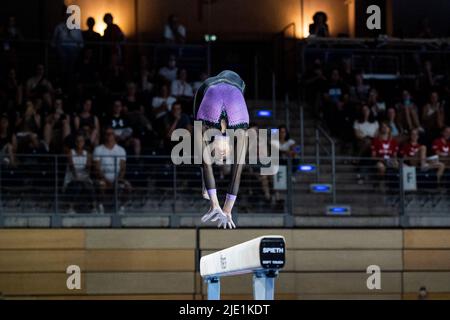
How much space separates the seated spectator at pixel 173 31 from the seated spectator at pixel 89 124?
2.94 m

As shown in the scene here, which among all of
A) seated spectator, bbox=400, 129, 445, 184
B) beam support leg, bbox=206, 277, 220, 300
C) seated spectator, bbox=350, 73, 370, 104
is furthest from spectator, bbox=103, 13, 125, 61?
beam support leg, bbox=206, 277, 220, 300

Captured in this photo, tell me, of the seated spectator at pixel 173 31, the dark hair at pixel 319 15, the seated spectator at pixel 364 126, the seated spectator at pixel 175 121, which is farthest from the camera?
the dark hair at pixel 319 15

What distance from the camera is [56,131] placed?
16.2 m

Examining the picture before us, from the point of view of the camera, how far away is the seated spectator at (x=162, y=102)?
16.7 metres

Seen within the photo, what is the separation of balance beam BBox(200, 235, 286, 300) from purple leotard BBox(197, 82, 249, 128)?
1.05m

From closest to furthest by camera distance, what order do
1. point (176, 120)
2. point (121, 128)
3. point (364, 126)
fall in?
point (176, 120), point (121, 128), point (364, 126)

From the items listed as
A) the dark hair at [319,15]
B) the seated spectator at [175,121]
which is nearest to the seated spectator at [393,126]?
the dark hair at [319,15]

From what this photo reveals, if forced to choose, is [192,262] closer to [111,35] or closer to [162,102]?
[162,102]

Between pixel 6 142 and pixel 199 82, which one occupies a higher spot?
pixel 199 82

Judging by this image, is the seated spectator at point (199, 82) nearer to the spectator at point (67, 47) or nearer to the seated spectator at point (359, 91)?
the spectator at point (67, 47)

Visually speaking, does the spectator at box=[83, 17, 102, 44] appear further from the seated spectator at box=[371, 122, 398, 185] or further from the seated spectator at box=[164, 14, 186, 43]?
the seated spectator at box=[371, 122, 398, 185]

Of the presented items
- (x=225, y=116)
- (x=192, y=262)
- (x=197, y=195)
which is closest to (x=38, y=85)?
(x=197, y=195)

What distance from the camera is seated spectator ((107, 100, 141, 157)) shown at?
1623 cm

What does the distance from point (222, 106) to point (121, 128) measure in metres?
7.45
